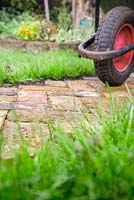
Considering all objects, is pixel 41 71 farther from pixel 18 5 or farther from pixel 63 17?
pixel 18 5

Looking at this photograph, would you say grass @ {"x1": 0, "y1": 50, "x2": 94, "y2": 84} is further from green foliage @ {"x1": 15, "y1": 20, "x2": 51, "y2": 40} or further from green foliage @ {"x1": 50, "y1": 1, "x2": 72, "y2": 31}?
green foliage @ {"x1": 50, "y1": 1, "x2": 72, "y2": 31}

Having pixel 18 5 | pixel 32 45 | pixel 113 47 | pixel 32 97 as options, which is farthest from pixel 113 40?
pixel 18 5

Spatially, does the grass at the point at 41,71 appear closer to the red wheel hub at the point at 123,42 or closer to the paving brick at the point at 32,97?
the paving brick at the point at 32,97

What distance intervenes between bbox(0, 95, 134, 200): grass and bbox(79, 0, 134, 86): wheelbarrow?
153 centimetres

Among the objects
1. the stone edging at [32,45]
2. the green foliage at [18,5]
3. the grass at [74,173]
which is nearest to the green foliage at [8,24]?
the green foliage at [18,5]

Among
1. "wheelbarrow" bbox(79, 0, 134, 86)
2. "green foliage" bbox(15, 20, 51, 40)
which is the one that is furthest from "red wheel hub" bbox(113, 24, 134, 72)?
"green foliage" bbox(15, 20, 51, 40)

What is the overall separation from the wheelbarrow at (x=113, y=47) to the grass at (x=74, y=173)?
5.01 ft

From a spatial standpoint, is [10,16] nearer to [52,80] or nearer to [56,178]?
[52,80]

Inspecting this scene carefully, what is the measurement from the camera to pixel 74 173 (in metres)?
0.85

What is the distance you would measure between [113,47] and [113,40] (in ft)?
0.16

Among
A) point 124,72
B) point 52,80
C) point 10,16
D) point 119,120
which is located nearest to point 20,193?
point 119,120

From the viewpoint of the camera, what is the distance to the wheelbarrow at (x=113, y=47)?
8.13 ft

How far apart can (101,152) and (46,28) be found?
5846mm

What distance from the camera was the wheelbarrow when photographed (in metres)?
2.48
